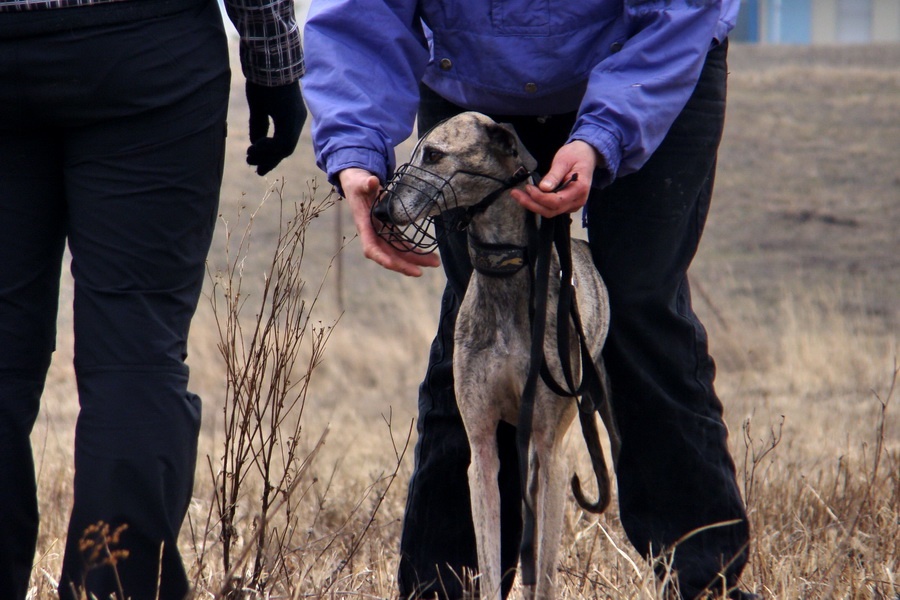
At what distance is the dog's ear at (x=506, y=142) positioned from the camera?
2.54m

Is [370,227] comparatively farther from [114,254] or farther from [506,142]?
[114,254]

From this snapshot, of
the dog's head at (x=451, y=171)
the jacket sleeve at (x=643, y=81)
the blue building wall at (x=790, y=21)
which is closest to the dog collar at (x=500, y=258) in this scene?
the dog's head at (x=451, y=171)

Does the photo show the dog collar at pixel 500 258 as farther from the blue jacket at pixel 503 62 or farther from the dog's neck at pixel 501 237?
the blue jacket at pixel 503 62

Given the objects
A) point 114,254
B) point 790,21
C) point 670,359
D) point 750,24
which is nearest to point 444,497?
point 670,359

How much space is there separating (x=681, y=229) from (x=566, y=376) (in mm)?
532

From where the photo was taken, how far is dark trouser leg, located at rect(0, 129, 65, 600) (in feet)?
→ 7.66

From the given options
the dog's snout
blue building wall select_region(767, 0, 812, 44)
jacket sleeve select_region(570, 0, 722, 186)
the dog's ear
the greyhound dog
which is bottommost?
blue building wall select_region(767, 0, 812, 44)

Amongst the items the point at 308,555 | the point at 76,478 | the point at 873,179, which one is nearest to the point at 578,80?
the point at 76,478

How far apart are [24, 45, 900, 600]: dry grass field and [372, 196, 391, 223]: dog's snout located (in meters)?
0.16

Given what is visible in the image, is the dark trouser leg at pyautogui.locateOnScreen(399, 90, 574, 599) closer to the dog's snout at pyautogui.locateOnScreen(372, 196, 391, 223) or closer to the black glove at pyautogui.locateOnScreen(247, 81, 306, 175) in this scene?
the black glove at pyautogui.locateOnScreen(247, 81, 306, 175)

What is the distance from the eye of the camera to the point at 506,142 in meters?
2.57

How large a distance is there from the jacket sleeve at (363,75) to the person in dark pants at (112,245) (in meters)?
0.25

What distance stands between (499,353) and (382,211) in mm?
486

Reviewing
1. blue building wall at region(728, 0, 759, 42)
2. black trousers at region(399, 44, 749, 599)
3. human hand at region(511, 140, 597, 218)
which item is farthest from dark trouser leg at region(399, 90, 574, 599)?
blue building wall at region(728, 0, 759, 42)
